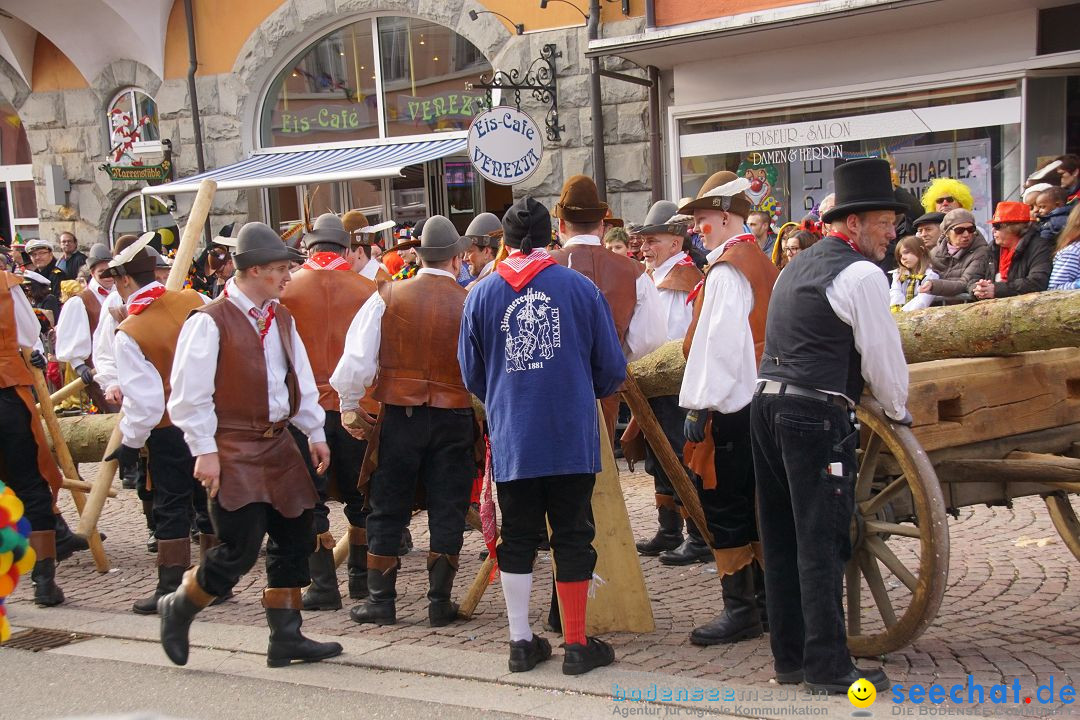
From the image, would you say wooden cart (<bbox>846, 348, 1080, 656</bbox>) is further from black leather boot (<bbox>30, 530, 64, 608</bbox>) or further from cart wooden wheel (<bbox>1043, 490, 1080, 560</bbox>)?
black leather boot (<bbox>30, 530, 64, 608</bbox>)

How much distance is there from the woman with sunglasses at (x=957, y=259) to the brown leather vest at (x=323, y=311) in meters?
3.91

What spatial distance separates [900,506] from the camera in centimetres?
432

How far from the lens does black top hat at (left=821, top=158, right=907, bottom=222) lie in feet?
13.0

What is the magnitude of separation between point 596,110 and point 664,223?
600 centimetres

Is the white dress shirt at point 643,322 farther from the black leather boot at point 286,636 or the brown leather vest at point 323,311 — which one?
the black leather boot at point 286,636

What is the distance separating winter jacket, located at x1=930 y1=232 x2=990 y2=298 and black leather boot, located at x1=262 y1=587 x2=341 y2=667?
4861 millimetres

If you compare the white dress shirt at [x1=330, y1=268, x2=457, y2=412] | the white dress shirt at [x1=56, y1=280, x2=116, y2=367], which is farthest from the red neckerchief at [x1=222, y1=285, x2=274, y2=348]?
the white dress shirt at [x1=56, y1=280, x2=116, y2=367]

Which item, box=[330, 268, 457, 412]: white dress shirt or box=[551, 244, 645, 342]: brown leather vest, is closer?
box=[330, 268, 457, 412]: white dress shirt

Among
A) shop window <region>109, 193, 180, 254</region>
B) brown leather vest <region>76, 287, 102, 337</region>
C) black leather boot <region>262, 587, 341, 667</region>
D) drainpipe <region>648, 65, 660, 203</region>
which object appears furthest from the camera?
shop window <region>109, 193, 180, 254</region>

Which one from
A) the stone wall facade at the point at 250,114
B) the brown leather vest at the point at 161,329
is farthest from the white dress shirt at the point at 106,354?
the stone wall facade at the point at 250,114

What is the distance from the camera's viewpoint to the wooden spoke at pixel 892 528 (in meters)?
4.12

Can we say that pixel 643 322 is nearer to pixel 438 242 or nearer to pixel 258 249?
pixel 438 242

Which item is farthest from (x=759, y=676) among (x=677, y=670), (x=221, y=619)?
(x=221, y=619)

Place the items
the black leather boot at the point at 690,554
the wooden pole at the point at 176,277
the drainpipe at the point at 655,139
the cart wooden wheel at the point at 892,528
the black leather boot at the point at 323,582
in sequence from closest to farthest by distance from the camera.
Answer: the cart wooden wheel at the point at 892,528
the black leather boot at the point at 323,582
the black leather boot at the point at 690,554
the wooden pole at the point at 176,277
the drainpipe at the point at 655,139
